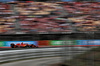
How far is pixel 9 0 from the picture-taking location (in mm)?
16625

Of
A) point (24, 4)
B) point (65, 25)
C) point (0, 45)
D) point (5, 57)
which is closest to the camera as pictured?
point (5, 57)

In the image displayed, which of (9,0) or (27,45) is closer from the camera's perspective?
(27,45)

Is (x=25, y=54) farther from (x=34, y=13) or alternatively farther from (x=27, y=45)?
(x=34, y=13)

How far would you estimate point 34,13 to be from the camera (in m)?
16.4

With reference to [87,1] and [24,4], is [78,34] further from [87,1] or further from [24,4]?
[24,4]

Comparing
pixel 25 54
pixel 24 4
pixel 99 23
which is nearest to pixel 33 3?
pixel 24 4

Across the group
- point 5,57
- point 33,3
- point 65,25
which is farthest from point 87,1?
point 5,57

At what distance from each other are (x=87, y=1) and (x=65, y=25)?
3985 millimetres

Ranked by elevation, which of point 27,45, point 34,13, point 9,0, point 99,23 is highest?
point 9,0

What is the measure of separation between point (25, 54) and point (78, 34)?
256 inches

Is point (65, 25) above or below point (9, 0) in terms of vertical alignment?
below

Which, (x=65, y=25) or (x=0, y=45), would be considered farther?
(x=65, y=25)

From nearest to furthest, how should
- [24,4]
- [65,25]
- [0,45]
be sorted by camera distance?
[0,45], [65,25], [24,4]

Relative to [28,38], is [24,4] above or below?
above
